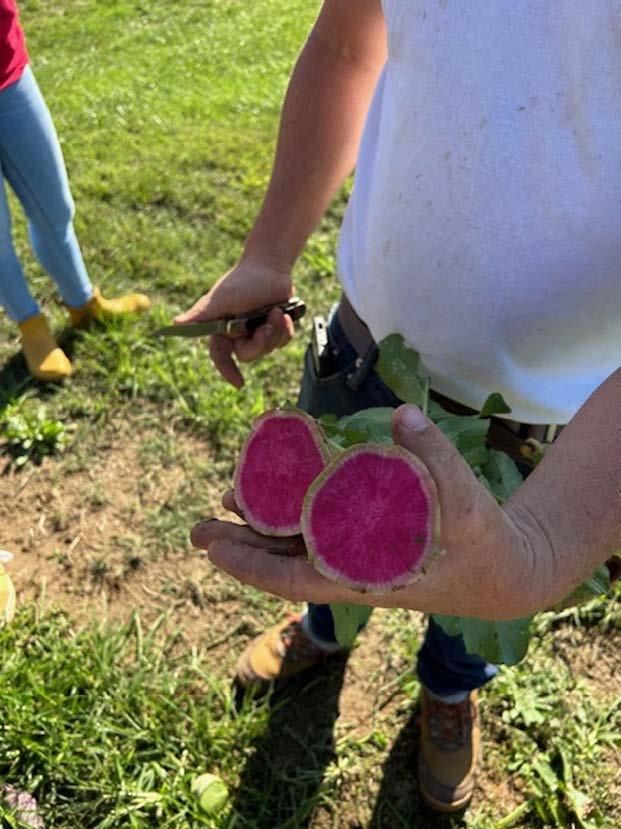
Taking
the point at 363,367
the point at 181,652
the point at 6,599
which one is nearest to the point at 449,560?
the point at 363,367

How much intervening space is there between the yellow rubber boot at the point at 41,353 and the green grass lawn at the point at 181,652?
67mm

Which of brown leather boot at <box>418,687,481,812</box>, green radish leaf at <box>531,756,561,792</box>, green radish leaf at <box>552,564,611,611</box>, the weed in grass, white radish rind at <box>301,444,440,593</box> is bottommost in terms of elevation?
green radish leaf at <box>531,756,561,792</box>

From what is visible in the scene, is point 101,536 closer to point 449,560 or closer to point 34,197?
point 34,197

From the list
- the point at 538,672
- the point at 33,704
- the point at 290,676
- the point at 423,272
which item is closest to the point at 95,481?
the point at 33,704

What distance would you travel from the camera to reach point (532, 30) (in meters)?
1.02

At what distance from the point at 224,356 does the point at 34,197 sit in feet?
5.05

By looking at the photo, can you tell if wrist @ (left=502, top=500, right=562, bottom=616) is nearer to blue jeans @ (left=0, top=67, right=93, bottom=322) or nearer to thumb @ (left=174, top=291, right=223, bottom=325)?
thumb @ (left=174, top=291, right=223, bottom=325)

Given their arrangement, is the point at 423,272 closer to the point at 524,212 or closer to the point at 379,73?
the point at 524,212

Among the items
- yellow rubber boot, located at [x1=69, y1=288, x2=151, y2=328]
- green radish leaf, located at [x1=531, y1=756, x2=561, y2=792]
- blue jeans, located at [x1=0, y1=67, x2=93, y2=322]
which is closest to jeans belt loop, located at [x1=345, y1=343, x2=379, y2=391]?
green radish leaf, located at [x1=531, y1=756, x2=561, y2=792]

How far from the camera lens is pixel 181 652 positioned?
2.28 metres

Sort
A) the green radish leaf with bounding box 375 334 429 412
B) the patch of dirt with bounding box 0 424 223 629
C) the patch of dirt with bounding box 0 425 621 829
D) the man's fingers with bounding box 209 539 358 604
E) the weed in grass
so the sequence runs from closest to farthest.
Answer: the man's fingers with bounding box 209 539 358 604 < the green radish leaf with bounding box 375 334 429 412 < the patch of dirt with bounding box 0 425 621 829 < the patch of dirt with bounding box 0 424 223 629 < the weed in grass

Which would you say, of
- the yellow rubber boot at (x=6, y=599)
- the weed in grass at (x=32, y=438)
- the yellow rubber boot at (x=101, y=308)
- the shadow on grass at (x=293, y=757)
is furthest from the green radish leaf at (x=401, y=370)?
the yellow rubber boot at (x=101, y=308)

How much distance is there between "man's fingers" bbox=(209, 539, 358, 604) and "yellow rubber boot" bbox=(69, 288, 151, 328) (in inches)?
95.2

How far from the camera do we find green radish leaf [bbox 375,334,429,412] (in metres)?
1.26
